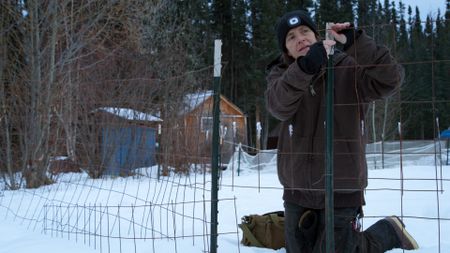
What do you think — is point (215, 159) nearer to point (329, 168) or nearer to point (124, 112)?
point (329, 168)

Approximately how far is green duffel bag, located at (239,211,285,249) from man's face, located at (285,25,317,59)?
176cm

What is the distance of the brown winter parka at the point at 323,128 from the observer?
2.34 metres

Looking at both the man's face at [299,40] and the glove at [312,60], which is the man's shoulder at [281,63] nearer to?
the man's face at [299,40]

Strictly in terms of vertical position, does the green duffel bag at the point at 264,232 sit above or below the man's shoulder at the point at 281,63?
below

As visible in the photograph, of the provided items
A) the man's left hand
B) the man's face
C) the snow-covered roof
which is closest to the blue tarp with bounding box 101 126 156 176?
the snow-covered roof

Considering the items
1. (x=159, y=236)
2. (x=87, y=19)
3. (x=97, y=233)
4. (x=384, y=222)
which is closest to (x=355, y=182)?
(x=384, y=222)

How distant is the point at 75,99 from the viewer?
361 inches

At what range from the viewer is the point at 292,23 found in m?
2.44

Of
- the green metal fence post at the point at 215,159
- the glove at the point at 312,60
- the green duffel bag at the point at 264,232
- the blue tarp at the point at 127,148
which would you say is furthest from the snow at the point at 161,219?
the glove at the point at 312,60

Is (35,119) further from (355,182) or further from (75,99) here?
(355,182)

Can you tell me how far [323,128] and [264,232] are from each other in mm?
1614

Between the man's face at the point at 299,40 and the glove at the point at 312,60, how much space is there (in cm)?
40

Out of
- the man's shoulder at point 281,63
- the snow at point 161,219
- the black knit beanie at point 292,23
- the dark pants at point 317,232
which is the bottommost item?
the snow at point 161,219

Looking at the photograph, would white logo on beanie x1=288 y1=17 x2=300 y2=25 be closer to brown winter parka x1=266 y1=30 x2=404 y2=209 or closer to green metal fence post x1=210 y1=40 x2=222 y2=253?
brown winter parka x1=266 y1=30 x2=404 y2=209
